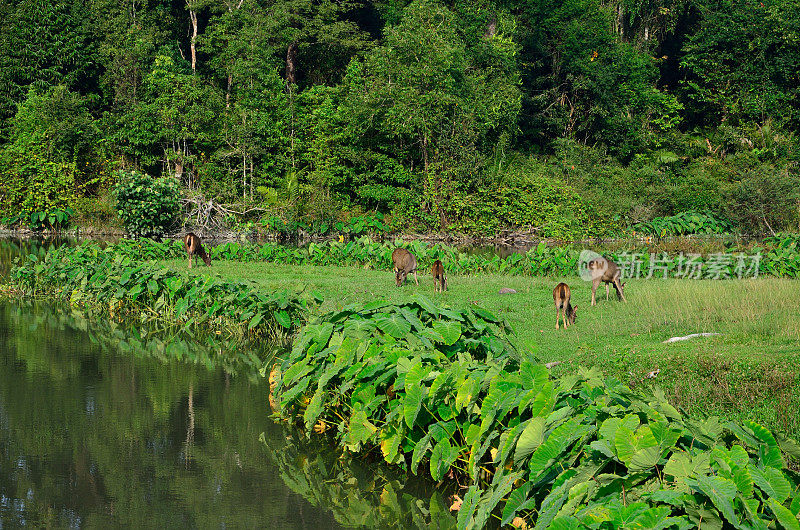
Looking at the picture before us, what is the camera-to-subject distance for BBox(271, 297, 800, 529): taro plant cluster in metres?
4.17

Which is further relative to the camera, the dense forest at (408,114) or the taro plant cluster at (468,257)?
the dense forest at (408,114)

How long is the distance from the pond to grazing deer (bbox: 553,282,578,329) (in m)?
4.22

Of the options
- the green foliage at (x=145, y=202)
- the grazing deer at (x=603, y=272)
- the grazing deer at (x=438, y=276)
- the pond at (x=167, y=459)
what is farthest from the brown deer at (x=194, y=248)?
the green foliage at (x=145, y=202)

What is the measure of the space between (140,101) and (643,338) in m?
30.6

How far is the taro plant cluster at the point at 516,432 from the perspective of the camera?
4.17m

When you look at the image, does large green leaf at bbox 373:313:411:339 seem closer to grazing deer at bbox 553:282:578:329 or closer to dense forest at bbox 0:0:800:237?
grazing deer at bbox 553:282:578:329

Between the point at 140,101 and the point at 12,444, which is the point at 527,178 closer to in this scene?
the point at 140,101

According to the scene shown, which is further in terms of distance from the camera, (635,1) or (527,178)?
(635,1)

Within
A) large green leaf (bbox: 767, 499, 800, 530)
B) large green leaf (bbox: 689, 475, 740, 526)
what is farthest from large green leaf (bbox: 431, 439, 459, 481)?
large green leaf (bbox: 767, 499, 800, 530)

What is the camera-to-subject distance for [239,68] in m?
34.9

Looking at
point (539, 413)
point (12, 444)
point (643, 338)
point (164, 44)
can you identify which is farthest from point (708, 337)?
point (164, 44)

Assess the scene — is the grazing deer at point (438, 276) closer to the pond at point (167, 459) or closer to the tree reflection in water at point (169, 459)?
the tree reflection in water at point (169, 459)

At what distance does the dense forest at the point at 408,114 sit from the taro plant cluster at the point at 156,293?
48.1 ft

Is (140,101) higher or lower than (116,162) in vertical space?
higher
